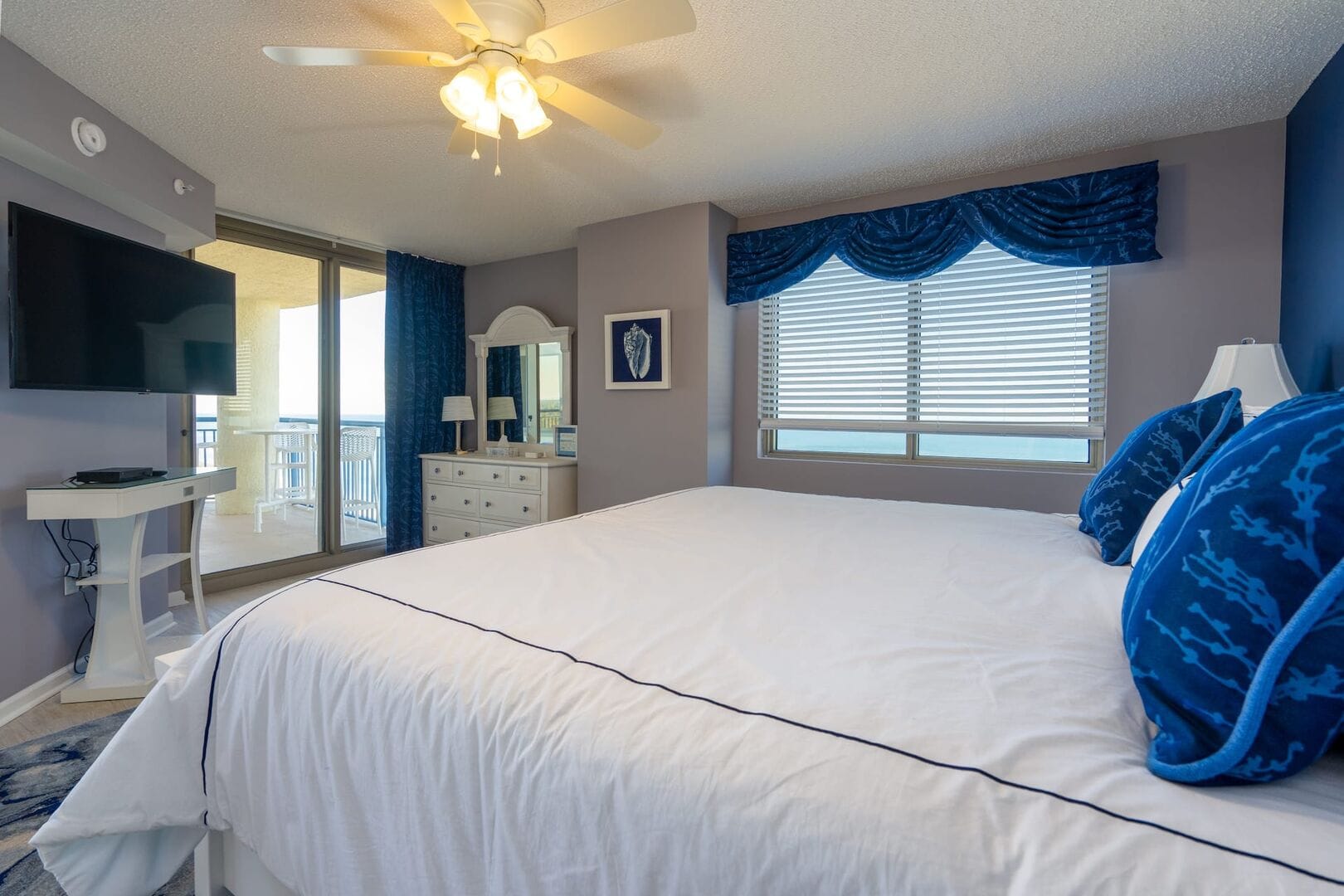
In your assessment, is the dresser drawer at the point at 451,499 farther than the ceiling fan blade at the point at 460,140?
Yes

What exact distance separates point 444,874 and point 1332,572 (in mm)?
1083

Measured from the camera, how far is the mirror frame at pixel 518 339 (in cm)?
446

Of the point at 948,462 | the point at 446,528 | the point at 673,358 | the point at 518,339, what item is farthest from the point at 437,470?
the point at 948,462

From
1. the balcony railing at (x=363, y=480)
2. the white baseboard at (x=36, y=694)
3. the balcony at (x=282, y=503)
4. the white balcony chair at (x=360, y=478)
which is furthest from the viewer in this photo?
the white balcony chair at (x=360, y=478)

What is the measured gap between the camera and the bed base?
A: 1161 mm

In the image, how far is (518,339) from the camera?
471cm

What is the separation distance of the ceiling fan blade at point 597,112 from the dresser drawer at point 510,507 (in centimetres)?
252

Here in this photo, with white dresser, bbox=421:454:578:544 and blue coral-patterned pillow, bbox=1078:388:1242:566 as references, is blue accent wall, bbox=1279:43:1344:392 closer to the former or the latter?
blue coral-patterned pillow, bbox=1078:388:1242:566

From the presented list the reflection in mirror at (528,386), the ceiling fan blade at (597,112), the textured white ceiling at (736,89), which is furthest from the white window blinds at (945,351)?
the ceiling fan blade at (597,112)

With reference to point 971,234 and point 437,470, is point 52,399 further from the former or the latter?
point 971,234

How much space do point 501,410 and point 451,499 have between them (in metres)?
0.83

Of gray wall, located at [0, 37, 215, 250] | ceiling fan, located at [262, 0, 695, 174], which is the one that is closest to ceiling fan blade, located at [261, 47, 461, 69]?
ceiling fan, located at [262, 0, 695, 174]

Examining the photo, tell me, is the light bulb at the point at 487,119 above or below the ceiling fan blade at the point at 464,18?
below

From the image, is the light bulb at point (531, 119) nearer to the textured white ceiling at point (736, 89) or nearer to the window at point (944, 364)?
the textured white ceiling at point (736, 89)
